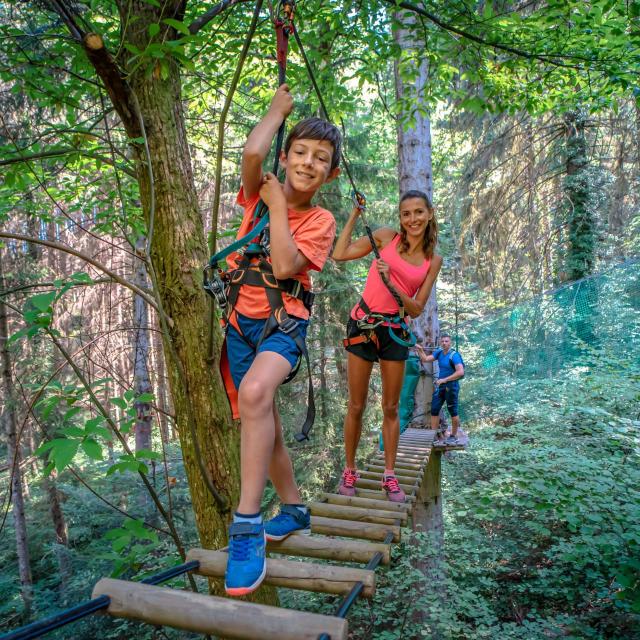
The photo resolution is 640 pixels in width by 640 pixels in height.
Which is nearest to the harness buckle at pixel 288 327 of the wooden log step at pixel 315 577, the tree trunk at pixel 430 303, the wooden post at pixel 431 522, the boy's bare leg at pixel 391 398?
the wooden log step at pixel 315 577

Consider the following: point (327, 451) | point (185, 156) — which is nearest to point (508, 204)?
point (327, 451)

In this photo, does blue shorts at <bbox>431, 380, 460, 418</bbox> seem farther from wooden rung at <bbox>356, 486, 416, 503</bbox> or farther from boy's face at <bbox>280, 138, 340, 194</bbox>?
boy's face at <bbox>280, 138, 340, 194</bbox>

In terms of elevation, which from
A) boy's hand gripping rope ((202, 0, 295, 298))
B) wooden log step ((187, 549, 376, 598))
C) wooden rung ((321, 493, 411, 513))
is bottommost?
wooden rung ((321, 493, 411, 513))

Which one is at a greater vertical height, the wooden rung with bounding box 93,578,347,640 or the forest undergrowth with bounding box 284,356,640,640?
the wooden rung with bounding box 93,578,347,640

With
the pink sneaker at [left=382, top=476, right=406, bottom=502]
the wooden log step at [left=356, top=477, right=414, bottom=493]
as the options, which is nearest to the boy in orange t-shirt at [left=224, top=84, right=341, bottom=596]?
the pink sneaker at [left=382, top=476, right=406, bottom=502]

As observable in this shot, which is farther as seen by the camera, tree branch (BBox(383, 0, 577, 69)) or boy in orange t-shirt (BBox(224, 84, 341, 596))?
tree branch (BBox(383, 0, 577, 69))

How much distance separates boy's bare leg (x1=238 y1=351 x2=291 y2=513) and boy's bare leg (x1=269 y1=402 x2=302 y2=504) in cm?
28

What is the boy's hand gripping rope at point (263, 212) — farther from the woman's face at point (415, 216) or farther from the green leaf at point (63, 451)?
the woman's face at point (415, 216)

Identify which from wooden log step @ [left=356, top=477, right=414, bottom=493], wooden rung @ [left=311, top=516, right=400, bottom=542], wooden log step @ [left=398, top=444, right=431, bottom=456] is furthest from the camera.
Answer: wooden log step @ [left=398, top=444, right=431, bottom=456]

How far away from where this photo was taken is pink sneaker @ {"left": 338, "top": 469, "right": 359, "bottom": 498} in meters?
2.90

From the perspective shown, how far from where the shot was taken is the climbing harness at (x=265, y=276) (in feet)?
5.67

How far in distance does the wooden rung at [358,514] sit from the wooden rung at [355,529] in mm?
141

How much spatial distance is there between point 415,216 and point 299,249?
131cm

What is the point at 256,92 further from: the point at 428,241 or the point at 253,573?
the point at 253,573
